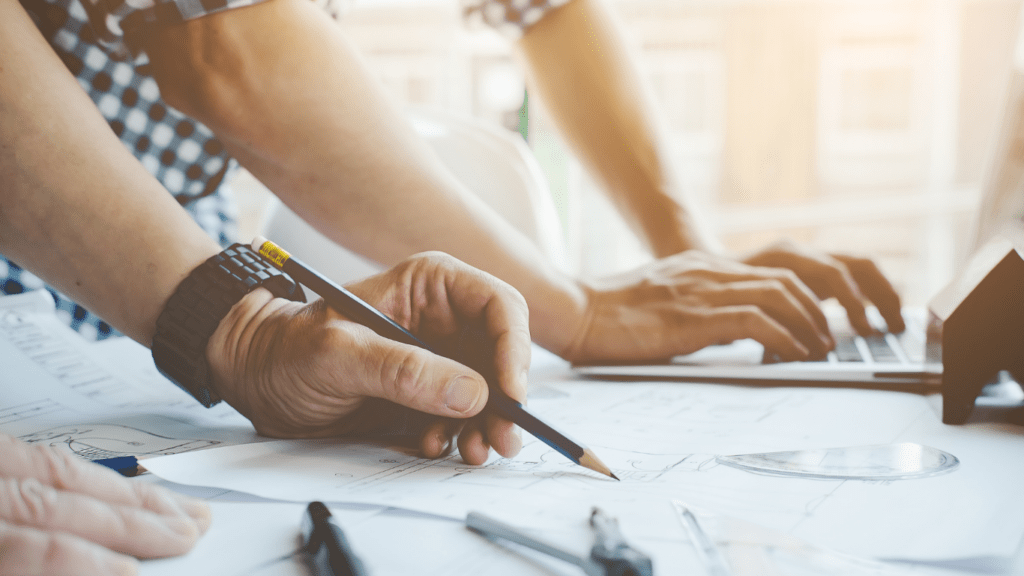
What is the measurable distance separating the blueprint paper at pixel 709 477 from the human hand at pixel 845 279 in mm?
241

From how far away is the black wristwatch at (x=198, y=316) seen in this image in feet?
1.45

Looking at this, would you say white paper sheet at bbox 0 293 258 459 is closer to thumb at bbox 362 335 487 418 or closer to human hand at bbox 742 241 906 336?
thumb at bbox 362 335 487 418

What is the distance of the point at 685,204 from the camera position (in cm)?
91

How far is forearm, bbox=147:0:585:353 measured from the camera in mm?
510

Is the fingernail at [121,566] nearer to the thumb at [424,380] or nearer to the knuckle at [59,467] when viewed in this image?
the knuckle at [59,467]

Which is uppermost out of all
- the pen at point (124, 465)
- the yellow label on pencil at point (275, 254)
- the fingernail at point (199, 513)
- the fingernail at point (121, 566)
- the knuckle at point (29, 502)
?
the yellow label on pencil at point (275, 254)

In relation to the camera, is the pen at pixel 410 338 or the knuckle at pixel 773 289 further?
the knuckle at pixel 773 289

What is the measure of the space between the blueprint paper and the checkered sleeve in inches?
25.3

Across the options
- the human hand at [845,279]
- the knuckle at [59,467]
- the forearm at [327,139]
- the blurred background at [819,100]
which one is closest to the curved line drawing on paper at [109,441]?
the knuckle at [59,467]

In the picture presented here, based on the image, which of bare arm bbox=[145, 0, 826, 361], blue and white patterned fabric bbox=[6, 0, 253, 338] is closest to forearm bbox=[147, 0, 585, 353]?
bare arm bbox=[145, 0, 826, 361]

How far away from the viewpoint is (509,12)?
3.13 feet

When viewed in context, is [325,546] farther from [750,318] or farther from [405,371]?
[750,318]

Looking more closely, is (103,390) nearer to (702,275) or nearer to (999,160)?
(702,275)

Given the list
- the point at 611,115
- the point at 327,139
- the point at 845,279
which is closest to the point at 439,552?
the point at 327,139
